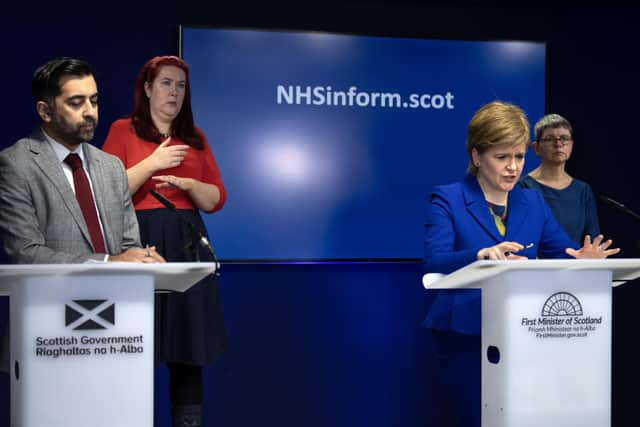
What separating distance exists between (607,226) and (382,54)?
179cm

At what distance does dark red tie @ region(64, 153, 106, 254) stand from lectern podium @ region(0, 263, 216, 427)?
0.42m

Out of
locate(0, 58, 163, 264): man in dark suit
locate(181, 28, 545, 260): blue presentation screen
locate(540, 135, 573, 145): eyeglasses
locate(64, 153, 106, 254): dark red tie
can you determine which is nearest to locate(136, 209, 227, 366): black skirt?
locate(0, 58, 163, 264): man in dark suit

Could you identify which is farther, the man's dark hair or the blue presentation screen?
the blue presentation screen

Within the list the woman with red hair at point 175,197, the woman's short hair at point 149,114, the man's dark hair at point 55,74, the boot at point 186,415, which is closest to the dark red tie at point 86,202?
the man's dark hair at point 55,74

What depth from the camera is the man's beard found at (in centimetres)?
309

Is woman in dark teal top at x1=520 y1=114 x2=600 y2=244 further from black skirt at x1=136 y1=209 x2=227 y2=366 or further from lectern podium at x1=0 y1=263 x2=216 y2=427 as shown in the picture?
lectern podium at x1=0 y1=263 x2=216 y2=427

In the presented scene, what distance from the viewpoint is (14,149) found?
3.02m

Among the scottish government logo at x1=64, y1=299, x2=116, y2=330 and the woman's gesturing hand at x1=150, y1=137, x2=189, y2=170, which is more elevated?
the woman's gesturing hand at x1=150, y1=137, x2=189, y2=170

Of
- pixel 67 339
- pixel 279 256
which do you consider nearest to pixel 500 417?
pixel 67 339

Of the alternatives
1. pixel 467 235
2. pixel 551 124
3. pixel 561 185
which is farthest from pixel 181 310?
pixel 551 124

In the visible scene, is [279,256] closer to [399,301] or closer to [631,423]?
[399,301]

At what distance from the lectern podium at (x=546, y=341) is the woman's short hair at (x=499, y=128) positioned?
→ 1.82 feet

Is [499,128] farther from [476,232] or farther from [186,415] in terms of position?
[186,415]

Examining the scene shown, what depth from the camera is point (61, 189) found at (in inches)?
117
